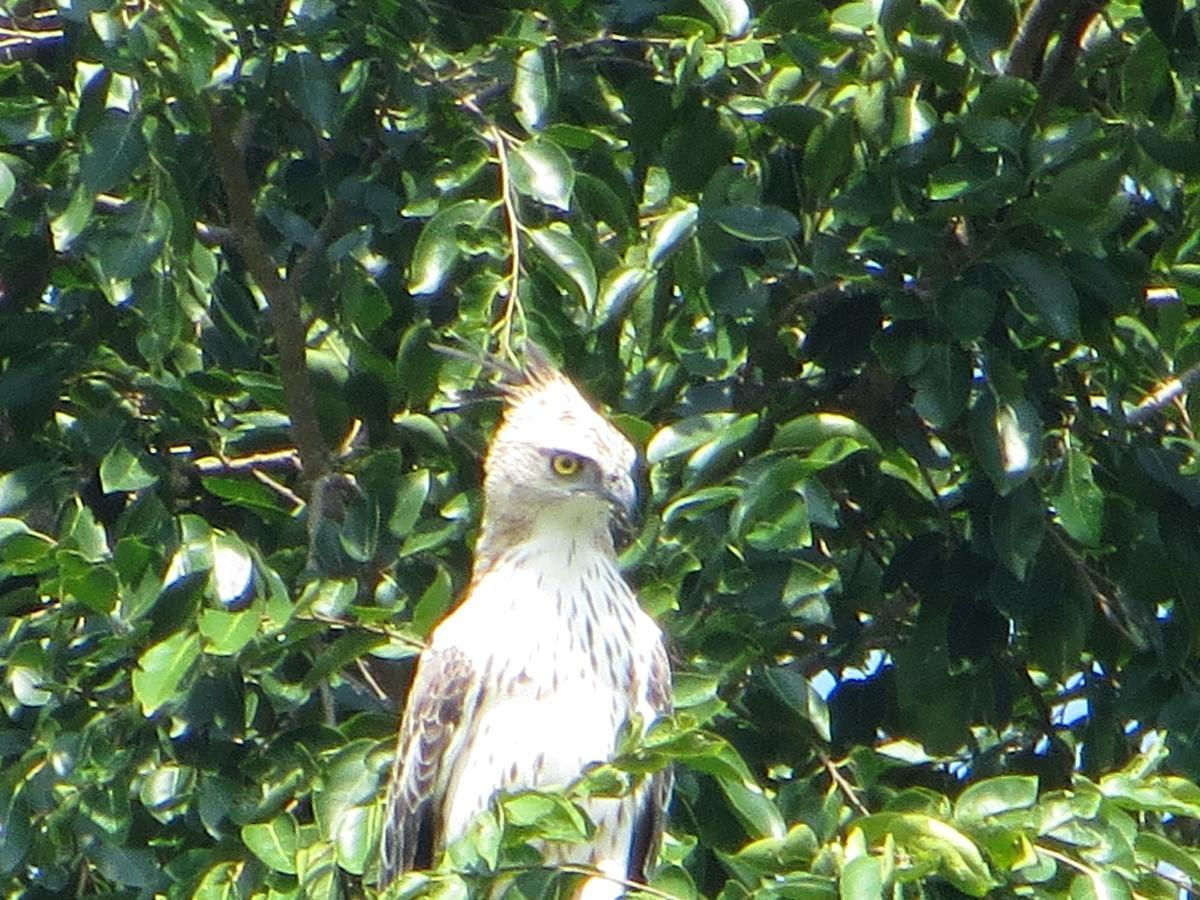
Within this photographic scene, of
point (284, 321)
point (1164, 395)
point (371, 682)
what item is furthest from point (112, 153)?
point (1164, 395)

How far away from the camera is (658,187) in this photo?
16.3 ft

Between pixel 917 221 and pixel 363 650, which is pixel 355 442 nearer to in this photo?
pixel 363 650

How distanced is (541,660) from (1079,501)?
1100mm

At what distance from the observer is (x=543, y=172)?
458 cm

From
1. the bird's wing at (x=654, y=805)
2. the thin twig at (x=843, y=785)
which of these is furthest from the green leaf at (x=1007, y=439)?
the bird's wing at (x=654, y=805)

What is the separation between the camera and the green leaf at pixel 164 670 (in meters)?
4.19

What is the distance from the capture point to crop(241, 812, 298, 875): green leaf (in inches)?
179

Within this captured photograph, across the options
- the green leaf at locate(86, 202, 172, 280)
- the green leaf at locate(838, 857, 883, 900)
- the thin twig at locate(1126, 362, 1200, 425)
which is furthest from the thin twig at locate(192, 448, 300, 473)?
the green leaf at locate(838, 857, 883, 900)

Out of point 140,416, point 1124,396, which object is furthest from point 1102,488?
point 140,416

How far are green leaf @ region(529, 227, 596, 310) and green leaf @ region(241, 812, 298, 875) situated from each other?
3.62ft

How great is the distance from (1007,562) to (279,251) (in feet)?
5.69

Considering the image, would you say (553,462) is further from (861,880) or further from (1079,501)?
(861,880)

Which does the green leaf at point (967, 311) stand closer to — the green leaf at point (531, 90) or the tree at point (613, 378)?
the tree at point (613, 378)

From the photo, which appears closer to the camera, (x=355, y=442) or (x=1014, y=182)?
(x=1014, y=182)
